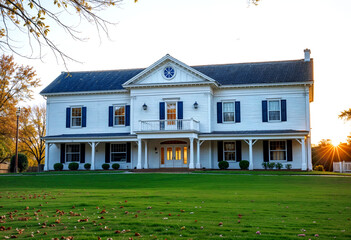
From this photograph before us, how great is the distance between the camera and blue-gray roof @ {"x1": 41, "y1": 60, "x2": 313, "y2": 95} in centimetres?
3281

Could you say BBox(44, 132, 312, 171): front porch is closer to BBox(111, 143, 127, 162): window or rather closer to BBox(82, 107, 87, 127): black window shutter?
BBox(111, 143, 127, 162): window

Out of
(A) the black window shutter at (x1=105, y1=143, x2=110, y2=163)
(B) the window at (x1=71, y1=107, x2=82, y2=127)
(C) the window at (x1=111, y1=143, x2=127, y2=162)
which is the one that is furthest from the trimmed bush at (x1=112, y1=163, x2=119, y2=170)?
(B) the window at (x1=71, y1=107, x2=82, y2=127)

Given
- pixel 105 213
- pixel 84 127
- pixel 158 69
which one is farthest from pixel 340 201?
pixel 84 127

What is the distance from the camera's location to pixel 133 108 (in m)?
34.3

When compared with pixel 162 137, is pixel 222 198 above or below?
below

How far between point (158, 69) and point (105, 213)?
78.5 feet

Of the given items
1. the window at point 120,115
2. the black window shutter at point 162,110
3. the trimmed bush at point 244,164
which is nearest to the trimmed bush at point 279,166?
the trimmed bush at point 244,164

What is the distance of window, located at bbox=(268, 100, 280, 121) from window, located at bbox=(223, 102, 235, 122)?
8.96ft

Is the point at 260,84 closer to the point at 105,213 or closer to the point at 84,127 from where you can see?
the point at 84,127

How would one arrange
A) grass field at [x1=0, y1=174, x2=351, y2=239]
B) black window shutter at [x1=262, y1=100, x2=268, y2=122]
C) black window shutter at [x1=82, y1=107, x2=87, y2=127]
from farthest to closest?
black window shutter at [x1=82, y1=107, x2=87, y2=127] → black window shutter at [x1=262, y1=100, x2=268, y2=122] → grass field at [x1=0, y1=174, x2=351, y2=239]

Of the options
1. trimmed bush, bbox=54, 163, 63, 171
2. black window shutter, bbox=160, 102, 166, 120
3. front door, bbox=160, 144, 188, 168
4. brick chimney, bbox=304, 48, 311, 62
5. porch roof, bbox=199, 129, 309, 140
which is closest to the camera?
porch roof, bbox=199, 129, 309, 140

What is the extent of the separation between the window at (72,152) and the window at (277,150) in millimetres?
15282

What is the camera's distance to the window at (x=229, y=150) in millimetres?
32938

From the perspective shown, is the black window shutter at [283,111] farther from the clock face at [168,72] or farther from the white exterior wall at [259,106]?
the clock face at [168,72]
